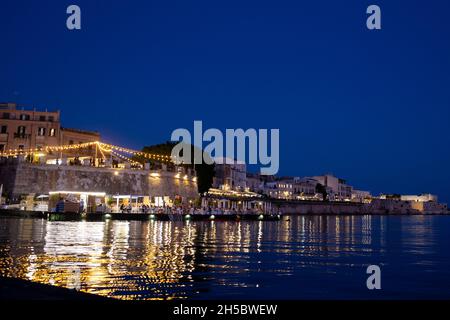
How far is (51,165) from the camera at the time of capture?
222ft

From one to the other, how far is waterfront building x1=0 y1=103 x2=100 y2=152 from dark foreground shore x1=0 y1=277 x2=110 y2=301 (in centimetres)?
7425

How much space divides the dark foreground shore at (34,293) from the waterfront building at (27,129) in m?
74.3

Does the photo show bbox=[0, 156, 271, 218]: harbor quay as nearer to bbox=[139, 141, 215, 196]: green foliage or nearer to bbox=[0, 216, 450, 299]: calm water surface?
bbox=[139, 141, 215, 196]: green foliage

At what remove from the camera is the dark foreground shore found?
27.2ft

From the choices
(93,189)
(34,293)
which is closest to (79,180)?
(93,189)

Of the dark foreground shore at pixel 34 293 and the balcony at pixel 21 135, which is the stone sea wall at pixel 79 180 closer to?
the balcony at pixel 21 135

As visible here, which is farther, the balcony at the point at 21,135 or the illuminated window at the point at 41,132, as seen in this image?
the illuminated window at the point at 41,132

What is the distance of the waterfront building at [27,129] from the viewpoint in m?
78.9

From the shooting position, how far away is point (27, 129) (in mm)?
80188

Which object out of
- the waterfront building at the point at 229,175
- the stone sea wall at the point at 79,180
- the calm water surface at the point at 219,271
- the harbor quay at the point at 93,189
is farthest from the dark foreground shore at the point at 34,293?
the waterfront building at the point at 229,175

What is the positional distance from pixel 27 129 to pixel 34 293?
7695 centimetres

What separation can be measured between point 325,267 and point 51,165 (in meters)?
55.0
